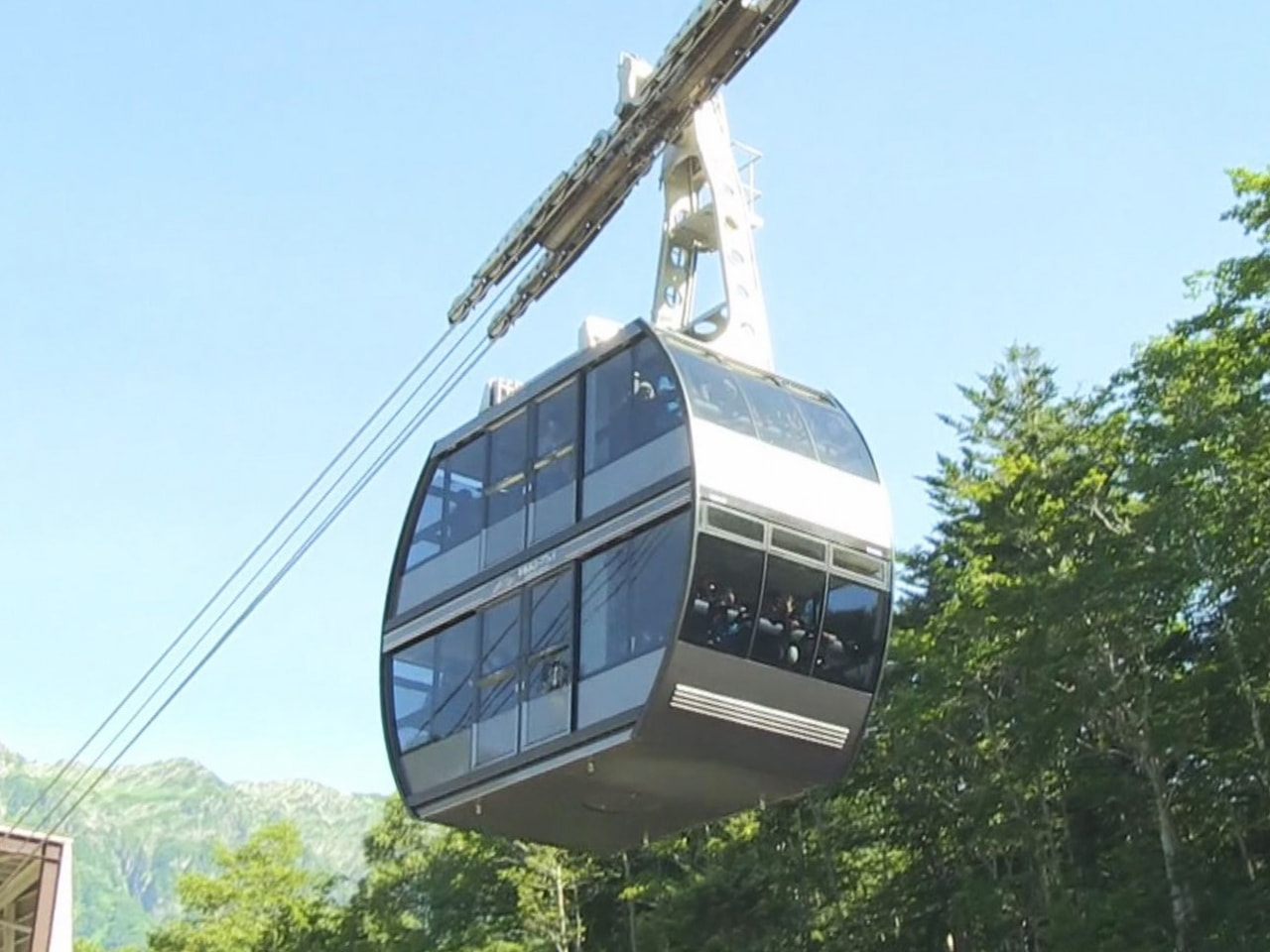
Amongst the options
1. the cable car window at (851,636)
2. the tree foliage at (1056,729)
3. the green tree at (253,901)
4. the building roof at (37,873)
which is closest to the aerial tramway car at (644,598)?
the cable car window at (851,636)

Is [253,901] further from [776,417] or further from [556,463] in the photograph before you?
[776,417]

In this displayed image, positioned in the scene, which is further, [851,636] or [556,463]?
[556,463]

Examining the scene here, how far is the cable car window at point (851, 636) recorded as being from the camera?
11.2 meters

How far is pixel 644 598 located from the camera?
10.8 meters

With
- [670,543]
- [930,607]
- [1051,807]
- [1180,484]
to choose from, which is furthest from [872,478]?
[930,607]

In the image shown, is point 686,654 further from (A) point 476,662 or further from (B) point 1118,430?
(B) point 1118,430

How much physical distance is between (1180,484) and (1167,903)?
15.6ft

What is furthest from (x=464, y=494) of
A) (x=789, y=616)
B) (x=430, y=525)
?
(x=789, y=616)

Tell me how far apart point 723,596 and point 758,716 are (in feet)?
2.76

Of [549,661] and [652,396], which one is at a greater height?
[652,396]

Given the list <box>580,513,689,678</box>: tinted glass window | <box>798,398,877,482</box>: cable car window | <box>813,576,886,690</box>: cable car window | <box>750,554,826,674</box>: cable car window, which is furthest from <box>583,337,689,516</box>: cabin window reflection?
<box>813,576,886,690</box>: cable car window

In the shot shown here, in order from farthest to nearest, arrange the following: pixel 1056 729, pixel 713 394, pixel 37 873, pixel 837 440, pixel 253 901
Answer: pixel 253 901 → pixel 37 873 → pixel 1056 729 → pixel 837 440 → pixel 713 394

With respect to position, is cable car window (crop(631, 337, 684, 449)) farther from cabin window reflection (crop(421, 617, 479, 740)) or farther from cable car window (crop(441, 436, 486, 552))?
cabin window reflection (crop(421, 617, 479, 740))

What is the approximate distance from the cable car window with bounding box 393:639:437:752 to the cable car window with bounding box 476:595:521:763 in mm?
658
